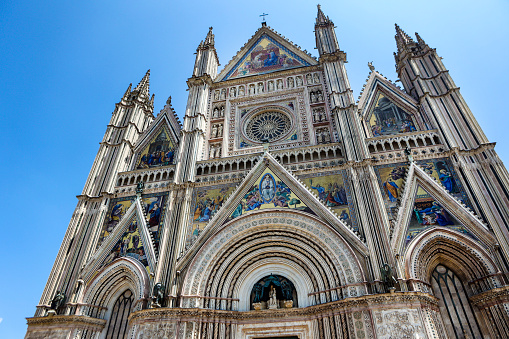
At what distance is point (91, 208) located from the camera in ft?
49.6

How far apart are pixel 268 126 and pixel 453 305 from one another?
37.9 ft

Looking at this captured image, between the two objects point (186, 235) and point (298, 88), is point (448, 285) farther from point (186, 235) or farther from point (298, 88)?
Result: point (298, 88)

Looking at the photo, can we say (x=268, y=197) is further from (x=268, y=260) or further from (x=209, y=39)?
(x=209, y=39)

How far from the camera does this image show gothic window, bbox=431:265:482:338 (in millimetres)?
10430

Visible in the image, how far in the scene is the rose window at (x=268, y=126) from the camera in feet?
56.3

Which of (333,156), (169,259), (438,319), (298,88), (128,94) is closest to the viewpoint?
(438,319)

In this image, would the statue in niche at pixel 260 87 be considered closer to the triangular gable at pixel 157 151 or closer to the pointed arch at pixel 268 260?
the triangular gable at pixel 157 151

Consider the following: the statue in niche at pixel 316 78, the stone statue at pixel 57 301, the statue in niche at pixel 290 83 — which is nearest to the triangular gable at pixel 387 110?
the statue in niche at pixel 316 78

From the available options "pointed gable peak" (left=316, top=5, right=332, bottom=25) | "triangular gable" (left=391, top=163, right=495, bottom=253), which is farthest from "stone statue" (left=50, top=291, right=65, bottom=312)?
"pointed gable peak" (left=316, top=5, right=332, bottom=25)

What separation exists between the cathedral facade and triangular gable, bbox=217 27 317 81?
9.36 feet

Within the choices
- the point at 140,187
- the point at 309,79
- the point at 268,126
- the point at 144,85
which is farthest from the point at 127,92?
the point at 309,79

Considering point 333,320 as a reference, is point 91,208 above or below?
above

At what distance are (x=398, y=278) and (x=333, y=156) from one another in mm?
5918

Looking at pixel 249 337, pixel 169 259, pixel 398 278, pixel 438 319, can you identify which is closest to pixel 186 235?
pixel 169 259
